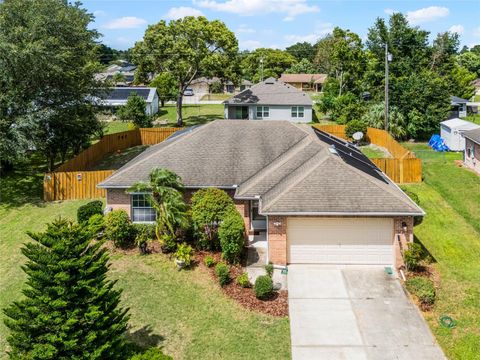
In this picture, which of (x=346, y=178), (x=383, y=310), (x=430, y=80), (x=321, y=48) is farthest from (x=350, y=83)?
(x=321, y=48)

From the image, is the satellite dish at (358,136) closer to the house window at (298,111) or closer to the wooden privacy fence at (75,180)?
the house window at (298,111)

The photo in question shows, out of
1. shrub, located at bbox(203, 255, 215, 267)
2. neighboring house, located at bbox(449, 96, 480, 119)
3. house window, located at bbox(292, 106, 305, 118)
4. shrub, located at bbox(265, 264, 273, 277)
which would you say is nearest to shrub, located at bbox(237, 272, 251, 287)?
shrub, located at bbox(265, 264, 273, 277)

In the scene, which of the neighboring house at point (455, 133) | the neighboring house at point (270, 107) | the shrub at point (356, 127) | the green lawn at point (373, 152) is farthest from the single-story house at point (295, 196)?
the neighboring house at point (270, 107)

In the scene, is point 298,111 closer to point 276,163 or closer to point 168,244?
point 276,163

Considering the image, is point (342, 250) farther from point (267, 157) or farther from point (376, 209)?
point (267, 157)

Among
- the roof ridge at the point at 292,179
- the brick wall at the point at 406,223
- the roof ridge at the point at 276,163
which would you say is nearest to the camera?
the brick wall at the point at 406,223

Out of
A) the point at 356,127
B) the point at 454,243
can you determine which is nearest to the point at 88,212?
the point at 454,243
